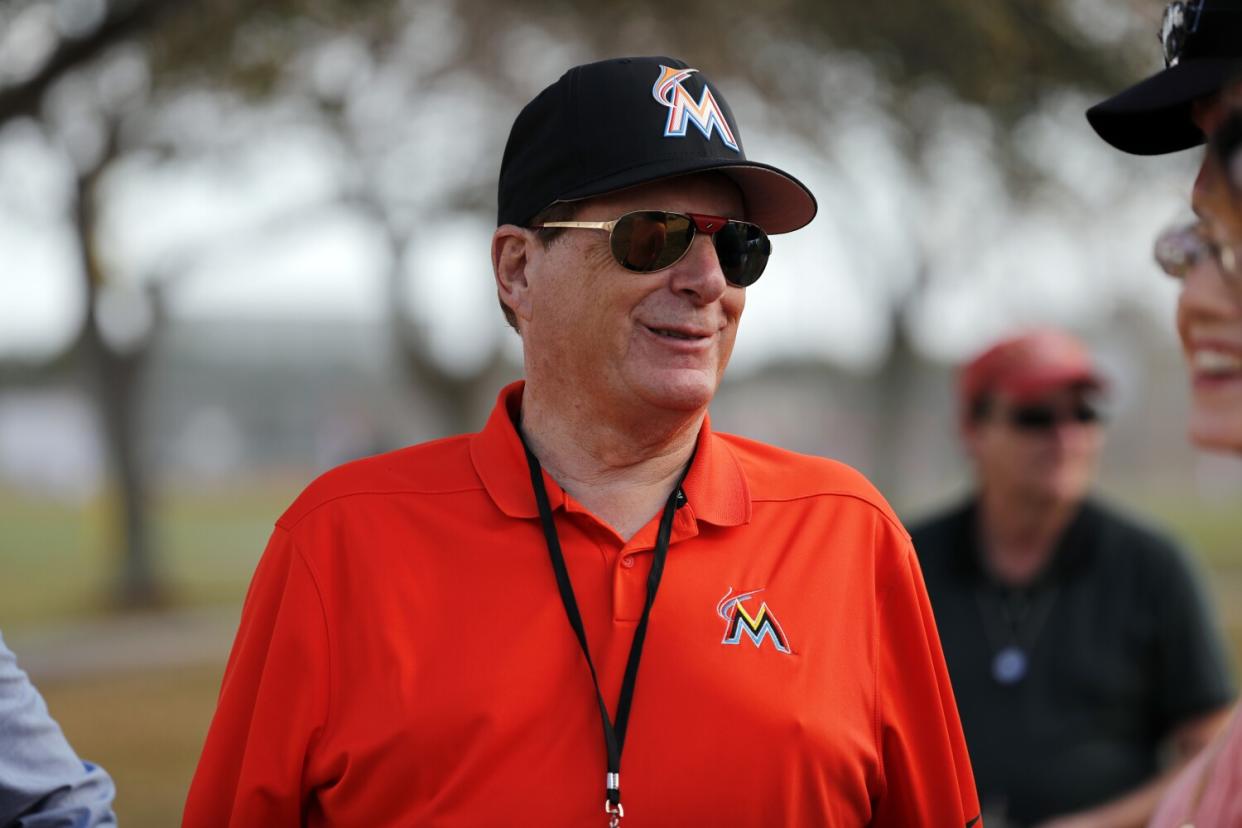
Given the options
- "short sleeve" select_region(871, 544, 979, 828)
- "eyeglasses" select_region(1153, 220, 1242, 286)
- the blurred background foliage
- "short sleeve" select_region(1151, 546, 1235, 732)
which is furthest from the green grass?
"eyeglasses" select_region(1153, 220, 1242, 286)

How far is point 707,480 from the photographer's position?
2535 millimetres

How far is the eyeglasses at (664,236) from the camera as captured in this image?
2.45 metres

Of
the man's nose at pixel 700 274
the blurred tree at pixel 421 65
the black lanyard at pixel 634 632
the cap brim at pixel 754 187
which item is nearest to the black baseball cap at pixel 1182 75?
the cap brim at pixel 754 187

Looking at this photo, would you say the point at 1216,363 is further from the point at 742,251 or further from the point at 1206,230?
the point at 742,251

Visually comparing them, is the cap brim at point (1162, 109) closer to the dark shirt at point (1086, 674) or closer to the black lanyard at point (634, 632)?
the black lanyard at point (634, 632)

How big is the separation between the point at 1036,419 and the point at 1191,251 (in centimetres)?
242

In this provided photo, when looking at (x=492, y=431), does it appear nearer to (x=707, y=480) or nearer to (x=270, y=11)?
(x=707, y=480)

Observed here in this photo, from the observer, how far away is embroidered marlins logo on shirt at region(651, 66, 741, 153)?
245 cm

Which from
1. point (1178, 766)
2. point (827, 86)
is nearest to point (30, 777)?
point (1178, 766)

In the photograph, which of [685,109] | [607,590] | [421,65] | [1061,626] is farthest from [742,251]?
[421,65]

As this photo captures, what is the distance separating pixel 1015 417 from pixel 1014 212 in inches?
416

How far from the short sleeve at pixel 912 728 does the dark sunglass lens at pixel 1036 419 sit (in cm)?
194

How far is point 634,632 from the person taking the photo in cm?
231

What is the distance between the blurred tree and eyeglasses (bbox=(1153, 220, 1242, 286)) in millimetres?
6230
